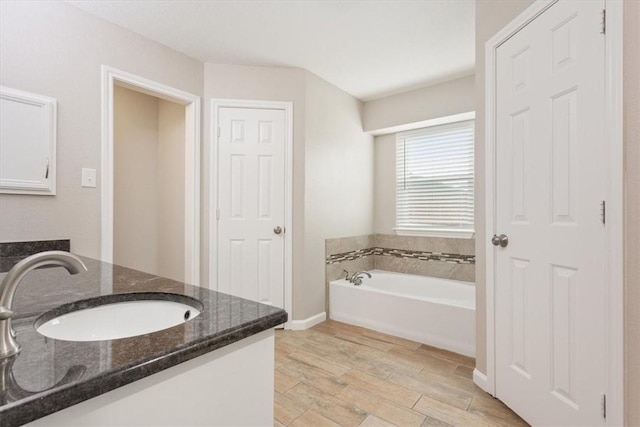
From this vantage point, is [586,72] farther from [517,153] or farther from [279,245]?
[279,245]

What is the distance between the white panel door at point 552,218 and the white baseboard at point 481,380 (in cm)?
11

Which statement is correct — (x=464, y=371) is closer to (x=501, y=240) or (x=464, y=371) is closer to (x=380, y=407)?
(x=380, y=407)

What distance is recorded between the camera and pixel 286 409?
5.87 feet

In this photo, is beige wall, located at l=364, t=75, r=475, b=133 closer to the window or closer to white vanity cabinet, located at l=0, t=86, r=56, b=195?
the window

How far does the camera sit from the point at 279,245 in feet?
10.00

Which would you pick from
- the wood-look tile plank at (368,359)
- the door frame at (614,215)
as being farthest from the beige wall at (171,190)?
the door frame at (614,215)

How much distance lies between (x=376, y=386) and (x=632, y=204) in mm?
1578

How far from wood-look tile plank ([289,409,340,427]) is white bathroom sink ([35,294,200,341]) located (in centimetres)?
111

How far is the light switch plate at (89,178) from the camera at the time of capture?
2168 millimetres

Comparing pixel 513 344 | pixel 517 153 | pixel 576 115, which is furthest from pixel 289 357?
pixel 576 115

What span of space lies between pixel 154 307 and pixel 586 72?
180cm

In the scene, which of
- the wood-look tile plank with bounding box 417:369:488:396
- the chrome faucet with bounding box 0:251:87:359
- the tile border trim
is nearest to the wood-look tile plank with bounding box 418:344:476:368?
the wood-look tile plank with bounding box 417:369:488:396

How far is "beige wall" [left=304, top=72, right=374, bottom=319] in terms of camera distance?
10.1 feet

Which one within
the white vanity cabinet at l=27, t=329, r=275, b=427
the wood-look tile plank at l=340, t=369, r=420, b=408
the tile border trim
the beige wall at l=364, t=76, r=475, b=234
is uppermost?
the beige wall at l=364, t=76, r=475, b=234
